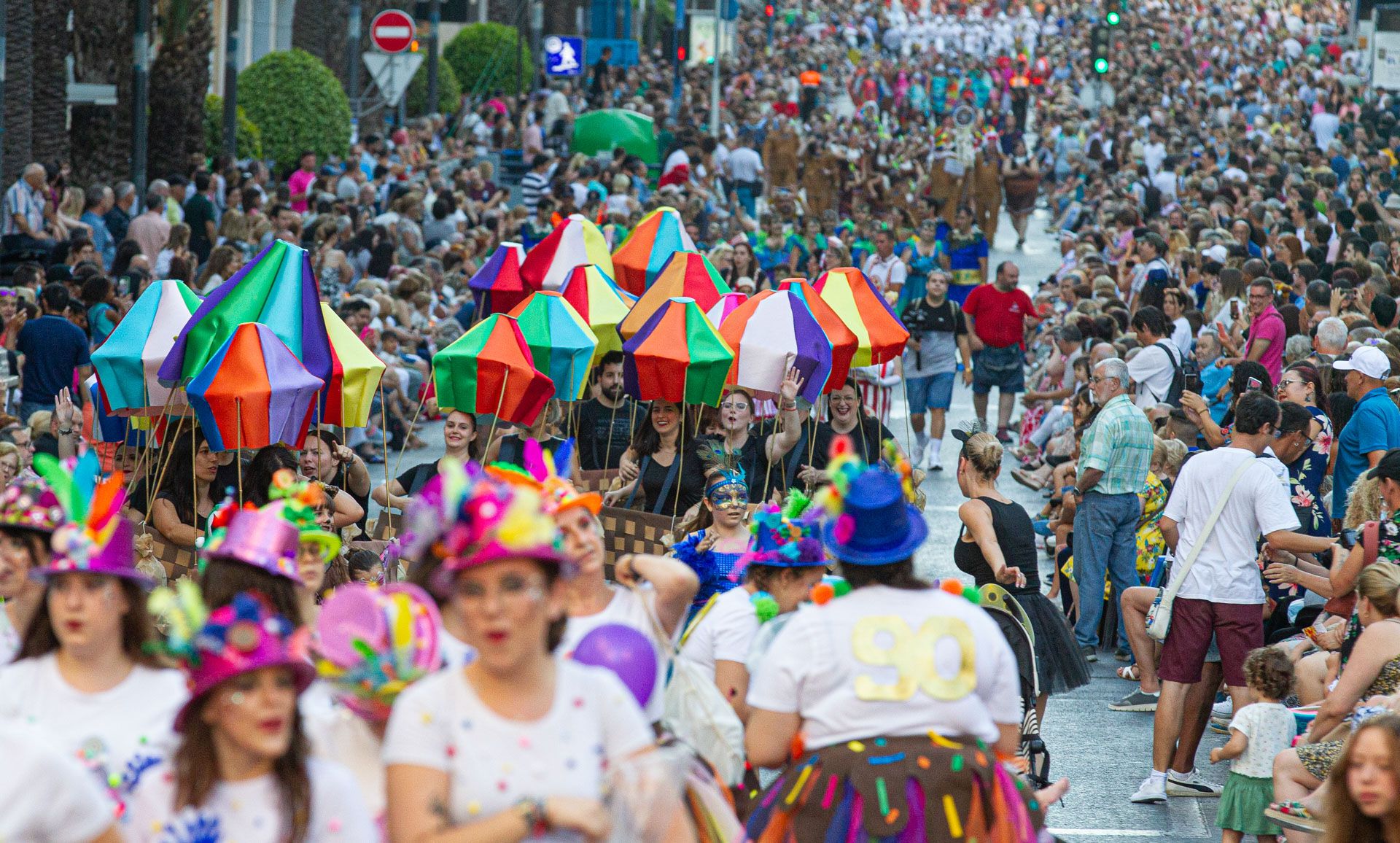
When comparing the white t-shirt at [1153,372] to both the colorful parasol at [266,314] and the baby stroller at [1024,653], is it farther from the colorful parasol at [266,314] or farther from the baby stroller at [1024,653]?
the colorful parasol at [266,314]

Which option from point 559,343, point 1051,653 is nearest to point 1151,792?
point 1051,653

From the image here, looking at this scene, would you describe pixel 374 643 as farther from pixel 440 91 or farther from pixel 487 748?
pixel 440 91

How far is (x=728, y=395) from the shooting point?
9.93 m

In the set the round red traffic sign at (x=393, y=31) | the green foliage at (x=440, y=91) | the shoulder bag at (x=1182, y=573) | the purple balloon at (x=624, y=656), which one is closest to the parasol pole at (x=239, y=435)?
the purple balloon at (x=624, y=656)

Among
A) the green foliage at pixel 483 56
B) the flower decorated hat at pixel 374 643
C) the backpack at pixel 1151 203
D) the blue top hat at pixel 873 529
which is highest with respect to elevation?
the green foliage at pixel 483 56

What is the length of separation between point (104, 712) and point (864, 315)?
7.45 metres

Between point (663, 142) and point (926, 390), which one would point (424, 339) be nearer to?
point (926, 390)

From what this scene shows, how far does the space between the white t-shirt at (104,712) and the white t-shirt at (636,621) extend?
1.02m

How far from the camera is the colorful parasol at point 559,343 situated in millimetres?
9609

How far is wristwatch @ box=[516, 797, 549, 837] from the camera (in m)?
3.56

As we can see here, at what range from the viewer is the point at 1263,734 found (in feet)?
23.7

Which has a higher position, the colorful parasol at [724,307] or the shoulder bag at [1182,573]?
the colorful parasol at [724,307]

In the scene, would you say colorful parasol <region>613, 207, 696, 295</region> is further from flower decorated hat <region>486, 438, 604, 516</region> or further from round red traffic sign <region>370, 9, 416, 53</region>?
round red traffic sign <region>370, 9, 416, 53</region>

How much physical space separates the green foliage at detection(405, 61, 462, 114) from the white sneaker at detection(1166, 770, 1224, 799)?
101 ft
